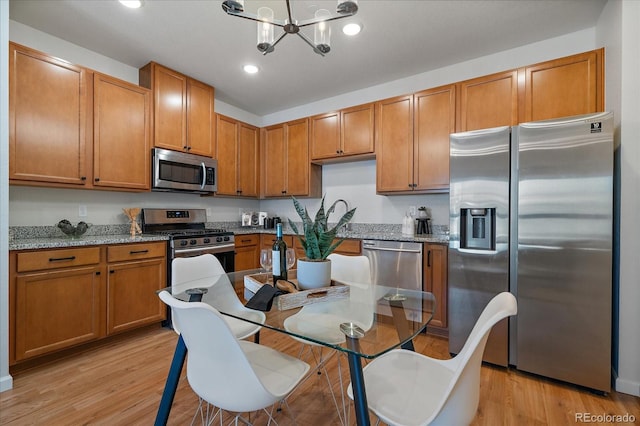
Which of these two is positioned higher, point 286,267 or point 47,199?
point 47,199

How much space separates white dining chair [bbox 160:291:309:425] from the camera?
96 cm

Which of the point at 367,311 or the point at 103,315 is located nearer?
the point at 367,311

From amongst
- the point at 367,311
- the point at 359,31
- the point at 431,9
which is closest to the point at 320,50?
the point at 359,31

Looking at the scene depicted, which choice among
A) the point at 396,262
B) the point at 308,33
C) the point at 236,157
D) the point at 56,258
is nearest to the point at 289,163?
the point at 236,157

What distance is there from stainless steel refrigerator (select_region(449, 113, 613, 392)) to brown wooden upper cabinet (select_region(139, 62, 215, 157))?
9.09 ft

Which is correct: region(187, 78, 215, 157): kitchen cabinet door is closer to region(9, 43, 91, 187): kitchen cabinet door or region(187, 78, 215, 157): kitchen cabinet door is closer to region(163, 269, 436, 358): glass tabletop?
region(9, 43, 91, 187): kitchen cabinet door

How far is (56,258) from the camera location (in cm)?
223

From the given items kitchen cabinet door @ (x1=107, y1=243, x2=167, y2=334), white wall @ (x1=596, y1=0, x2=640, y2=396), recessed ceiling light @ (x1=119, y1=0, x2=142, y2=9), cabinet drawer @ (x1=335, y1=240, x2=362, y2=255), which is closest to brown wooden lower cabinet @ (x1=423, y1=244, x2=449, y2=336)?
cabinet drawer @ (x1=335, y1=240, x2=362, y2=255)

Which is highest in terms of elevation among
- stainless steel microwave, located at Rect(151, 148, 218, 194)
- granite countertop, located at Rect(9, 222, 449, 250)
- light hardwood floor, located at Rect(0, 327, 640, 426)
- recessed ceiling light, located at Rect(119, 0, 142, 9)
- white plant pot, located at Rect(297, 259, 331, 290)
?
A: recessed ceiling light, located at Rect(119, 0, 142, 9)

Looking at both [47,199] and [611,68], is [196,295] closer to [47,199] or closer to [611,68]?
[47,199]

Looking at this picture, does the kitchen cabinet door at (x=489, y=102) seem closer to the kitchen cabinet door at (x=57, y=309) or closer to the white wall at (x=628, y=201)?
the white wall at (x=628, y=201)

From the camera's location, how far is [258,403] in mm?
1067

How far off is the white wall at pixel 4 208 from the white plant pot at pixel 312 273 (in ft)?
6.49

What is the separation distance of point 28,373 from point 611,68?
474 cm
